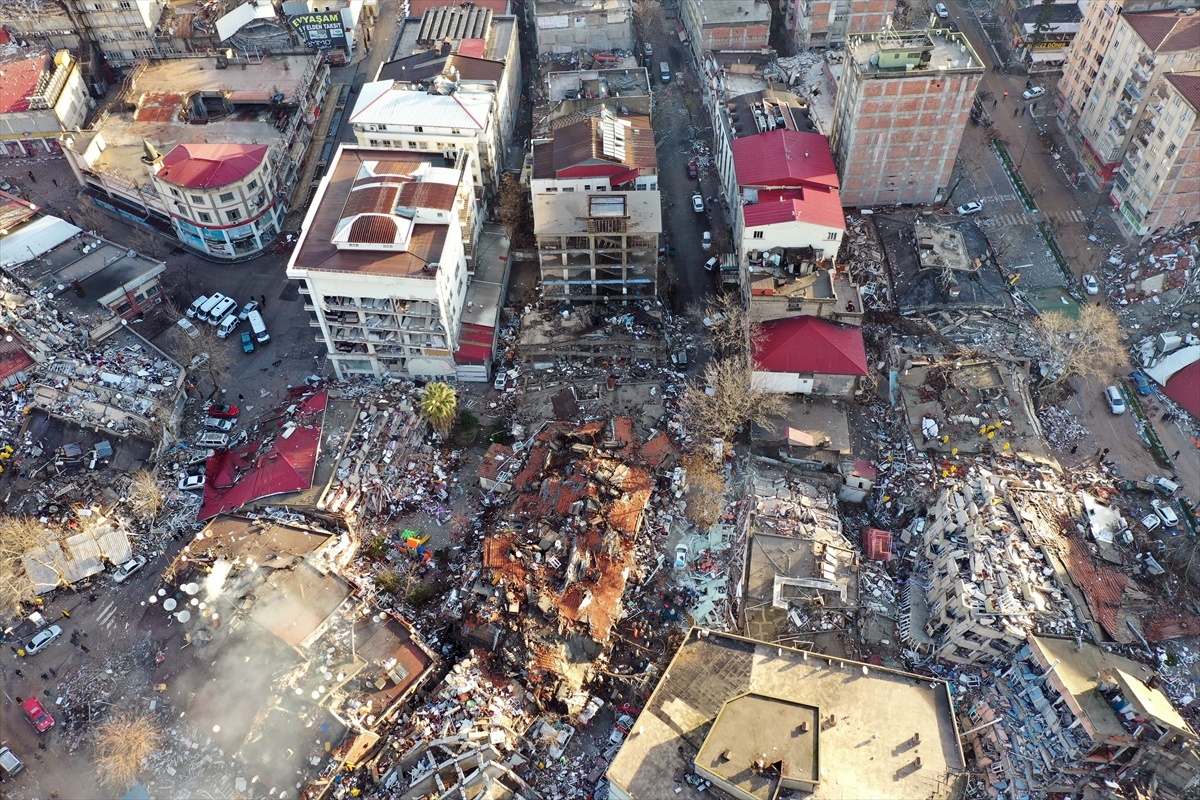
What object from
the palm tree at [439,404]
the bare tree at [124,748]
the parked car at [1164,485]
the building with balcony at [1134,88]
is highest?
the building with balcony at [1134,88]

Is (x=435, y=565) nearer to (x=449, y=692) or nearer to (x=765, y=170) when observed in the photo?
(x=449, y=692)

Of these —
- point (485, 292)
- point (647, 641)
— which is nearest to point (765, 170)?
point (485, 292)

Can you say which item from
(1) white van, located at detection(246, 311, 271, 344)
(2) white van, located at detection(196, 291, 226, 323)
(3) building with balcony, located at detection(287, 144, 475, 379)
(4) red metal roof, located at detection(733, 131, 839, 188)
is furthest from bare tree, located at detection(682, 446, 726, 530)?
(2) white van, located at detection(196, 291, 226, 323)

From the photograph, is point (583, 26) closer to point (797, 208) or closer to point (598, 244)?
point (598, 244)

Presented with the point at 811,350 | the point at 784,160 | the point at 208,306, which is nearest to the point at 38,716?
the point at 208,306

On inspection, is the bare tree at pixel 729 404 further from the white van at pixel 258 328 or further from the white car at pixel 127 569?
the white car at pixel 127 569

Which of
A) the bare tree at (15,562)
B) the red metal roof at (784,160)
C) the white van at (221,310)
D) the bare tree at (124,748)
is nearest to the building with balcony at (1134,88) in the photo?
the red metal roof at (784,160)
